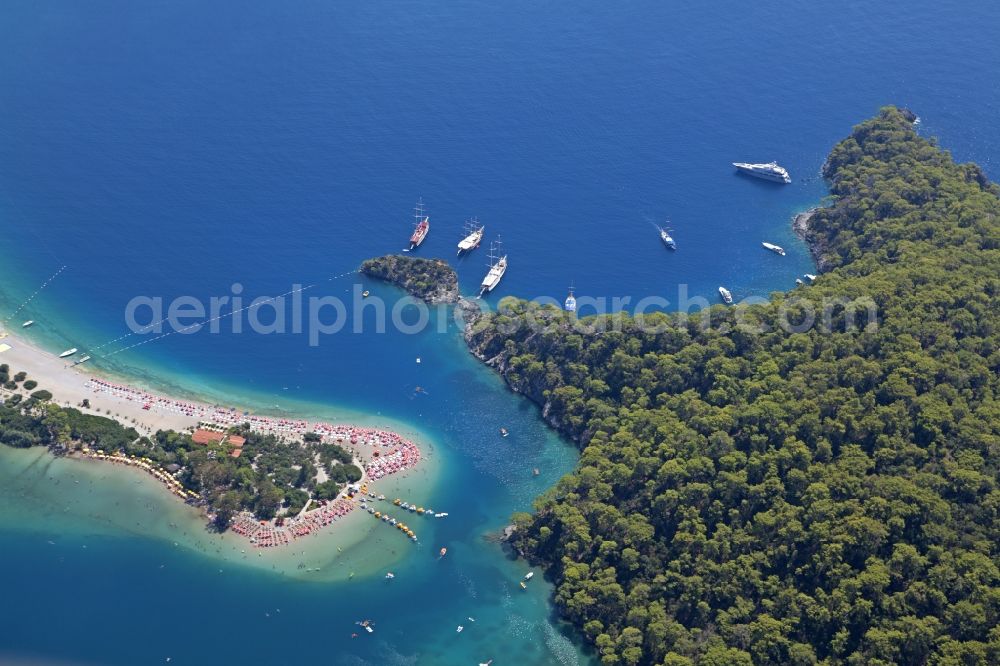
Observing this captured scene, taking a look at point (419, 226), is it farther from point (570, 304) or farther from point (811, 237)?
point (811, 237)

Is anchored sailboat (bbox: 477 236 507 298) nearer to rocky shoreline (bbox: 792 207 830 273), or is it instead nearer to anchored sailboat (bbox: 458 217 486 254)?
anchored sailboat (bbox: 458 217 486 254)

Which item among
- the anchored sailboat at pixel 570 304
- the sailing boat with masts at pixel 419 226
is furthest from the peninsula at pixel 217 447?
the sailing boat with masts at pixel 419 226

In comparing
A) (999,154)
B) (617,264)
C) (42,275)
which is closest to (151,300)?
(42,275)

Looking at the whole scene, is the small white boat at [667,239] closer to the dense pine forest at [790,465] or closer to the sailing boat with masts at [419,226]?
the dense pine forest at [790,465]

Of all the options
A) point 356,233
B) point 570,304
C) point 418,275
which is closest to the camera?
point 570,304

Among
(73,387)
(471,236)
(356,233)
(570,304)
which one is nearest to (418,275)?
(471,236)

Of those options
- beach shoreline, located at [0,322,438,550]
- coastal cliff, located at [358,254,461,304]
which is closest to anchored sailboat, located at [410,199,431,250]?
coastal cliff, located at [358,254,461,304]
